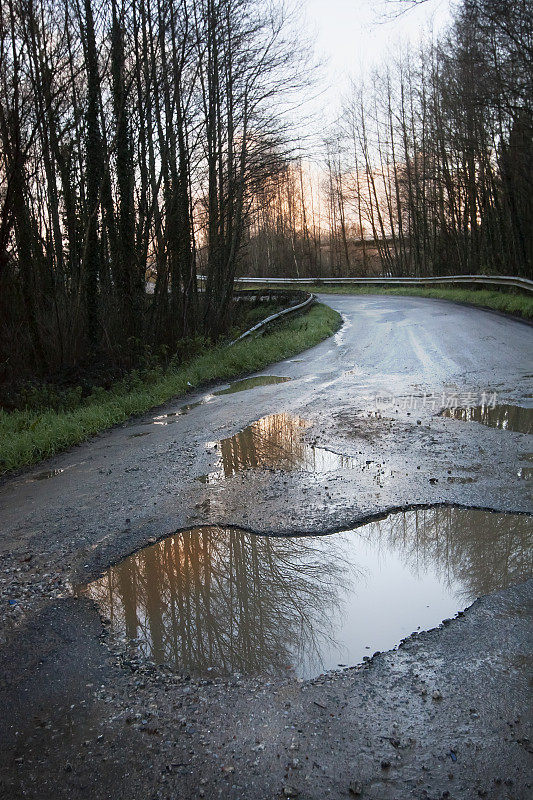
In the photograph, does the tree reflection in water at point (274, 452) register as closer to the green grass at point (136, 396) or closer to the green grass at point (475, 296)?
the green grass at point (136, 396)

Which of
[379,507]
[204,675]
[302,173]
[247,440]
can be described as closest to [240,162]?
[247,440]

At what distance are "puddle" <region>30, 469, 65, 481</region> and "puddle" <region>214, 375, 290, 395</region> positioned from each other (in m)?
4.45

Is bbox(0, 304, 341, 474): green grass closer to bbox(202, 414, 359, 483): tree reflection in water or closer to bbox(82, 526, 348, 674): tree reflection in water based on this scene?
bbox(202, 414, 359, 483): tree reflection in water

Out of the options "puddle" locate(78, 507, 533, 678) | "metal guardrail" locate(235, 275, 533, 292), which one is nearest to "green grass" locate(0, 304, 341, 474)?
"puddle" locate(78, 507, 533, 678)

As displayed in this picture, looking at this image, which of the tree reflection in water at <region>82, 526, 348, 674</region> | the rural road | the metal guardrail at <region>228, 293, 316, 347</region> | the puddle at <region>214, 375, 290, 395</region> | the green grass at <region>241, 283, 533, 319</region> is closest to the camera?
the rural road

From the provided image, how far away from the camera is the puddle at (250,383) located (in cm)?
1145

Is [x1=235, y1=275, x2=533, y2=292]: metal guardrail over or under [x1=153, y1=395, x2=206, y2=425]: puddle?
over

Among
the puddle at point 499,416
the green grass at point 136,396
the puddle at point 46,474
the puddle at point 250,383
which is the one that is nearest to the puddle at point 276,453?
the puddle at point 46,474

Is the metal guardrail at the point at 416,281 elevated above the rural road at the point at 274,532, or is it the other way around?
the metal guardrail at the point at 416,281

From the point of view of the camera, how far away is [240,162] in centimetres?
1809

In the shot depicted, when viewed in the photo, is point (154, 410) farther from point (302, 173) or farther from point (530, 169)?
point (302, 173)

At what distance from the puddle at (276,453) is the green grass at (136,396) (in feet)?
7.45

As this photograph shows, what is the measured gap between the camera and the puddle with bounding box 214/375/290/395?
11.5 metres

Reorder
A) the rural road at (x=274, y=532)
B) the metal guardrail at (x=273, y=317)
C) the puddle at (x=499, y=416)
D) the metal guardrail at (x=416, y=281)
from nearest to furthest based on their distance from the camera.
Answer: the rural road at (x=274, y=532) < the puddle at (x=499, y=416) < the metal guardrail at (x=273, y=317) < the metal guardrail at (x=416, y=281)
